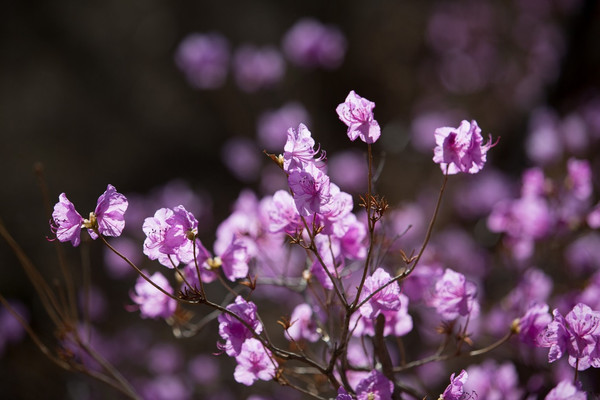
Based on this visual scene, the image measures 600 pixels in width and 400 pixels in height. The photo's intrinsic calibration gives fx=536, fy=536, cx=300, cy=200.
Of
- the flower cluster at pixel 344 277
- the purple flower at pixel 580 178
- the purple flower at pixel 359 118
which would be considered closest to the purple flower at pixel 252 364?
the flower cluster at pixel 344 277

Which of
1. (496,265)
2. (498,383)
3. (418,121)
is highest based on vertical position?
(418,121)

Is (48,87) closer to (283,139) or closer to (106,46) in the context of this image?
(106,46)

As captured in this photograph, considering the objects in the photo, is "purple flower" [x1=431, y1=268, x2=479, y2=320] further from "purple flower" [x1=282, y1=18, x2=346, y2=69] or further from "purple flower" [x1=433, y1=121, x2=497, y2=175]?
"purple flower" [x1=282, y1=18, x2=346, y2=69]

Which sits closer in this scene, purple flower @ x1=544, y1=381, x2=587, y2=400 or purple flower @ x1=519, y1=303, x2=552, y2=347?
purple flower @ x1=544, y1=381, x2=587, y2=400

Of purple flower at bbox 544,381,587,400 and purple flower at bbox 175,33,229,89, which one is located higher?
purple flower at bbox 175,33,229,89

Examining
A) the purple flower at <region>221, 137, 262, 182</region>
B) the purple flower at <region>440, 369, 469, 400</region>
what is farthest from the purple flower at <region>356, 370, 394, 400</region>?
the purple flower at <region>221, 137, 262, 182</region>

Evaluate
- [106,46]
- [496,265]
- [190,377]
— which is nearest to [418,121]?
[496,265]

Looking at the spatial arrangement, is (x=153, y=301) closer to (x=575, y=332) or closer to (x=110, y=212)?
(x=110, y=212)

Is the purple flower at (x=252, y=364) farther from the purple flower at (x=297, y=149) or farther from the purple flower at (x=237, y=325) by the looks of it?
the purple flower at (x=297, y=149)
